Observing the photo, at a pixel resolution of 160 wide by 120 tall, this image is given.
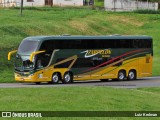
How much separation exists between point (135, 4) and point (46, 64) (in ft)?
185

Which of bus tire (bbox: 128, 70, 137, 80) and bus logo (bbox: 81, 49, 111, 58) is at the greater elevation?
bus logo (bbox: 81, 49, 111, 58)

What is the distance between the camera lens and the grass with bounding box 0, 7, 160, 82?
46094 millimetres

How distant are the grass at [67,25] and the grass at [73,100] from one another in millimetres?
17412

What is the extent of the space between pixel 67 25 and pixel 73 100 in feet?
143

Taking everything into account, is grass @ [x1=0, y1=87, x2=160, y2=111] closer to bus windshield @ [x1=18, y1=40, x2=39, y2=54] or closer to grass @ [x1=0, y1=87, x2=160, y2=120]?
grass @ [x1=0, y1=87, x2=160, y2=120]

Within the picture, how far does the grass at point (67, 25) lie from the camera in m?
46.1

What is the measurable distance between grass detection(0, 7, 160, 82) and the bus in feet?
10.6

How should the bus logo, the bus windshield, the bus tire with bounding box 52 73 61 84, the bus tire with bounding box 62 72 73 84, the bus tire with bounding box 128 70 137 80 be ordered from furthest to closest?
the bus tire with bounding box 128 70 137 80, the bus logo, the bus tire with bounding box 62 72 73 84, the bus tire with bounding box 52 73 61 84, the bus windshield

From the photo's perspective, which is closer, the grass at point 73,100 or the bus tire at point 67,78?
the grass at point 73,100
